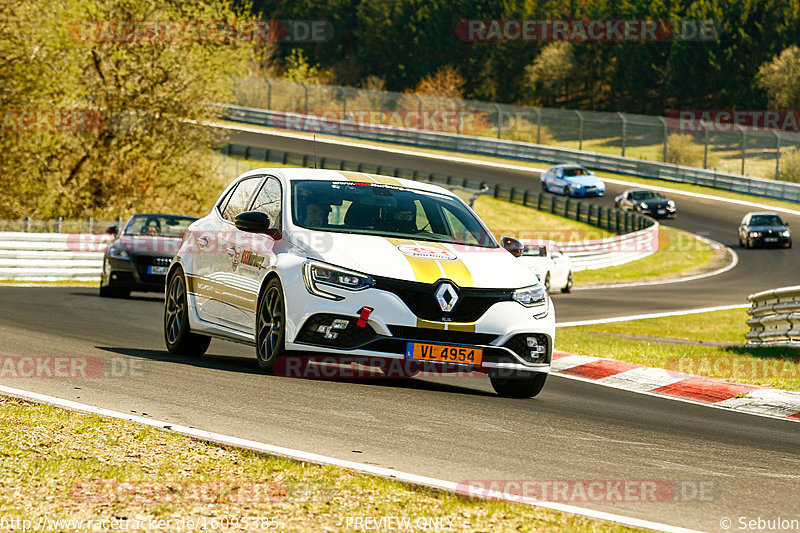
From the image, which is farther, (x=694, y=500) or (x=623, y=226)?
(x=623, y=226)

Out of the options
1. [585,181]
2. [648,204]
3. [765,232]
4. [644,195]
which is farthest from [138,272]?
[585,181]

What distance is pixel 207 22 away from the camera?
120ft

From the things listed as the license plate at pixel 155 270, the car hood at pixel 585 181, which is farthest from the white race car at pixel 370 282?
the car hood at pixel 585 181

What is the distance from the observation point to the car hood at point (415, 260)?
8.45 metres

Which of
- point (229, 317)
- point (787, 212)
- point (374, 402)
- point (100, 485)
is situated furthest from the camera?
point (787, 212)

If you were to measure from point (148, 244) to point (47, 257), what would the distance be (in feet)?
21.7

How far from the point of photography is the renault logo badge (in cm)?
841

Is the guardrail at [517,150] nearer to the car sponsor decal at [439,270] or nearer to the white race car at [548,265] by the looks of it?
the white race car at [548,265]

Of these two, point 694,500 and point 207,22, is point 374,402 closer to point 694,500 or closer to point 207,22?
point 694,500

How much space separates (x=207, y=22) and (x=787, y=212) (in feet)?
93.2

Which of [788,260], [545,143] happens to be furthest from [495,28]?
[788,260]

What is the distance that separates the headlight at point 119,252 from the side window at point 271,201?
989 cm

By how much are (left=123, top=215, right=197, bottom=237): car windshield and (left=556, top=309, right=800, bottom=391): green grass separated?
Result: 7034 mm

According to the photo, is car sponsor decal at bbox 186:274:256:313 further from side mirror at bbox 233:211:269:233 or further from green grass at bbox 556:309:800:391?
green grass at bbox 556:309:800:391
